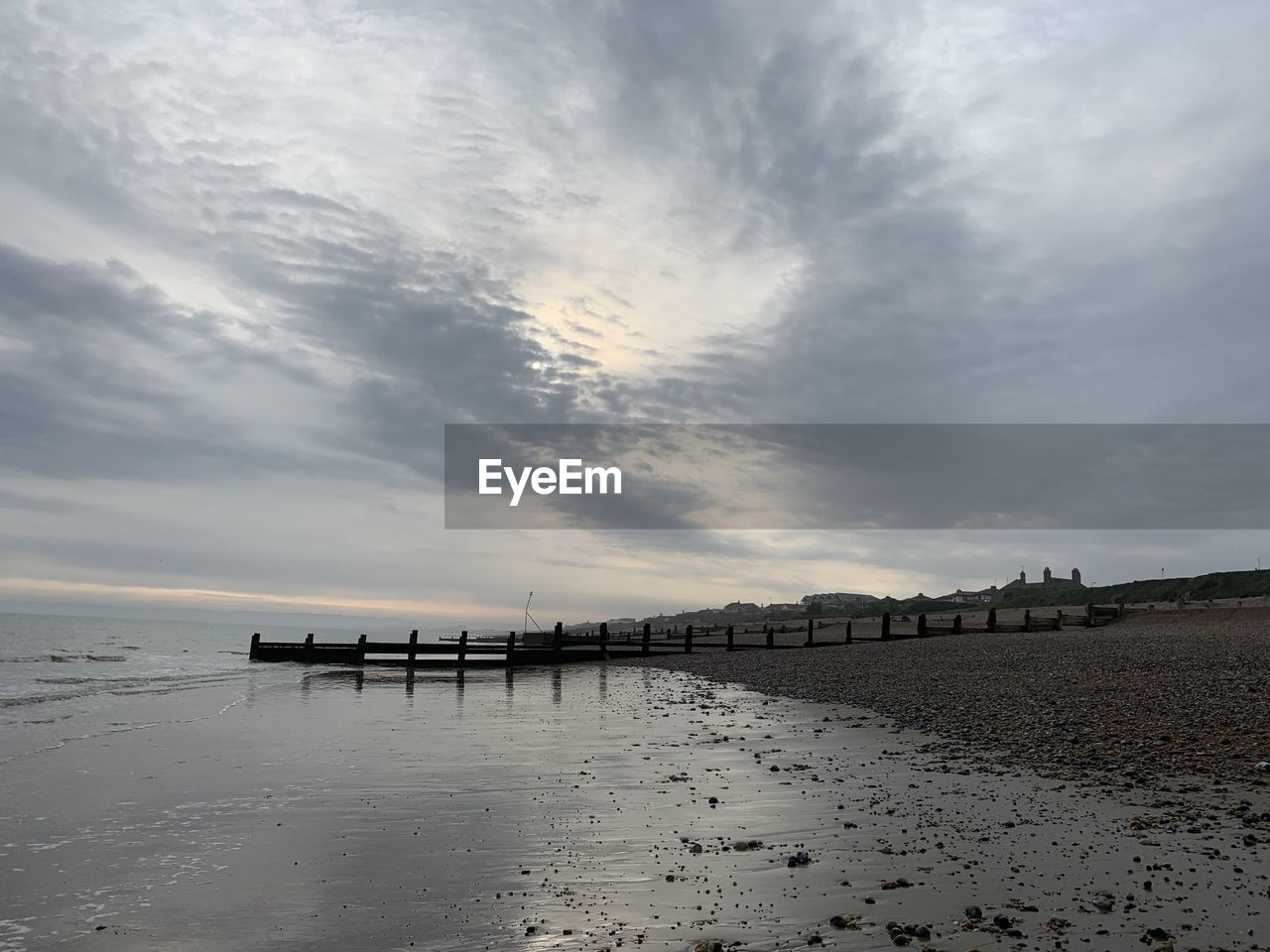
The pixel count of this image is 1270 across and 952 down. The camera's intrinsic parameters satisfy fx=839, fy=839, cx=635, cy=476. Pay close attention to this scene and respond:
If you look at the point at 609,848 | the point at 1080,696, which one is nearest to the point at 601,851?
the point at 609,848

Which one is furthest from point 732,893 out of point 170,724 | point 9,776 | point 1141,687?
point 170,724

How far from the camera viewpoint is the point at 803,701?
2197 centimetres

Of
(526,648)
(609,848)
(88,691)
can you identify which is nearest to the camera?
(609,848)

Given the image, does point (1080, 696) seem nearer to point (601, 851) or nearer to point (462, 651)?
point (601, 851)

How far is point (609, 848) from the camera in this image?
8664mm

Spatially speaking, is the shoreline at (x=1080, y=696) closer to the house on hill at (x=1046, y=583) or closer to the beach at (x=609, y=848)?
the beach at (x=609, y=848)

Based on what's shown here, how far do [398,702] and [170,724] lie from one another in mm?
7036

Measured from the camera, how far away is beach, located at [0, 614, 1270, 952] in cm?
641

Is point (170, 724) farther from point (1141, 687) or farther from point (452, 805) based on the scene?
point (1141, 687)

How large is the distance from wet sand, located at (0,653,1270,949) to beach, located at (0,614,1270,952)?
0.04 meters

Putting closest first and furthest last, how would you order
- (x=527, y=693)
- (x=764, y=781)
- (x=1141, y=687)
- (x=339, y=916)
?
(x=339, y=916) → (x=764, y=781) → (x=1141, y=687) → (x=527, y=693)

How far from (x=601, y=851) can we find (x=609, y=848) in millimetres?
129

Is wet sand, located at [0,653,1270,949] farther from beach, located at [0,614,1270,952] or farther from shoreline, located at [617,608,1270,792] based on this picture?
shoreline, located at [617,608,1270,792]

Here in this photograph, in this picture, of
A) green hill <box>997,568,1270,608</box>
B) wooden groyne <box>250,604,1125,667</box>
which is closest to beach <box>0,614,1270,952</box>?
wooden groyne <box>250,604,1125,667</box>
